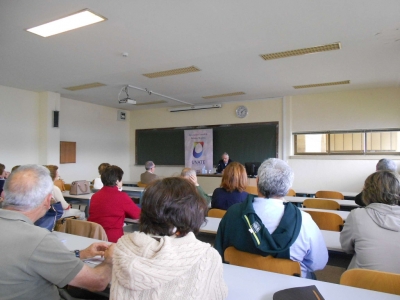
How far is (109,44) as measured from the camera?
3895 millimetres

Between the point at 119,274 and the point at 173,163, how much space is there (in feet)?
26.3

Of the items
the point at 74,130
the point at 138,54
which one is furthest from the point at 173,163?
the point at 138,54

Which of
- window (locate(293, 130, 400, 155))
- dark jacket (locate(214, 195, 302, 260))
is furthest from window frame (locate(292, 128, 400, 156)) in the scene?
dark jacket (locate(214, 195, 302, 260))

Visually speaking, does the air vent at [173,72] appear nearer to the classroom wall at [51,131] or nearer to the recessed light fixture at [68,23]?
the recessed light fixture at [68,23]

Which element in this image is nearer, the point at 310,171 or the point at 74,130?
the point at 310,171

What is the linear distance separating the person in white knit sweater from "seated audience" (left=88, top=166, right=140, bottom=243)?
64.2 inches

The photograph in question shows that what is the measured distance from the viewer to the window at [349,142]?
6434mm

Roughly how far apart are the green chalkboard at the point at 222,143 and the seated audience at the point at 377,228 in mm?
5710

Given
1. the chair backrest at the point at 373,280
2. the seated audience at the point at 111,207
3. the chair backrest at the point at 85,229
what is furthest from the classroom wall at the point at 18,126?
the chair backrest at the point at 373,280

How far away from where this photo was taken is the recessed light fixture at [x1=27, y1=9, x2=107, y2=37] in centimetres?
309

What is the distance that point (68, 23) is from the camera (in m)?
3.29

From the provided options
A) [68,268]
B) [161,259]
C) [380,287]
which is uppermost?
[161,259]

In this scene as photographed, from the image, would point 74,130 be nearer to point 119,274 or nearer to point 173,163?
point 173,163

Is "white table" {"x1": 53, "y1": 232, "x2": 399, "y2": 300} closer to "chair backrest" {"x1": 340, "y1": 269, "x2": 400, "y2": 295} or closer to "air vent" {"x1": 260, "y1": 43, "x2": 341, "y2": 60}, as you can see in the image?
"chair backrest" {"x1": 340, "y1": 269, "x2": 400, "y2": 295}
